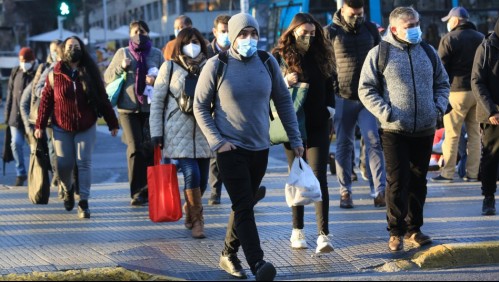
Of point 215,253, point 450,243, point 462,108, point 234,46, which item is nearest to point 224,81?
point 234,46

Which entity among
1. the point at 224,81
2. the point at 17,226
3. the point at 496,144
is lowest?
the point at 17,226

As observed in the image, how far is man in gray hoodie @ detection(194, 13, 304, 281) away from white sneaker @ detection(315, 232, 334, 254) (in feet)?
2.94

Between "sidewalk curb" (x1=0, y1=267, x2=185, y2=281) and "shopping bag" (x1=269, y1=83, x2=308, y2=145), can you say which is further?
"shopping bag" (x1=269, y1=83, x2=308, y2=145)

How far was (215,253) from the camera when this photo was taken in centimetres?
825

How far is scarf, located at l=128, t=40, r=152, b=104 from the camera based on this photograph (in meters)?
10.8

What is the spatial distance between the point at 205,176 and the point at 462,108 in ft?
13.1

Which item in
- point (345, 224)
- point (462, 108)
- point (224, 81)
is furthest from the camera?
point (462, 108)

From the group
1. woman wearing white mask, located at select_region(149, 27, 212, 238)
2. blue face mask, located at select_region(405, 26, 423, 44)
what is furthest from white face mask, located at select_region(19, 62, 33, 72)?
blue face mask, located at select_region(405, 26, 423, 44)

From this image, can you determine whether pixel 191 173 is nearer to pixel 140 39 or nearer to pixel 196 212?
pixel 196 212

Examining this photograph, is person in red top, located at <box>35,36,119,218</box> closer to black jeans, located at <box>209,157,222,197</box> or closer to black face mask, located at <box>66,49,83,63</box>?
black face mask, located at <box>66,49,83,63</box>

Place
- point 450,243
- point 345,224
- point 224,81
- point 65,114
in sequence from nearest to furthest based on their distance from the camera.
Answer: point 224,81 < point 450,243 < point 345,224 < point 65,114

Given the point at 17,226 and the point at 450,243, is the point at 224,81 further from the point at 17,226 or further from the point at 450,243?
the point at 17,226

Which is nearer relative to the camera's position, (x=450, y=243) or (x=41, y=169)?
(x=450, y=243)

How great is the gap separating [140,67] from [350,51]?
224 centimetres
